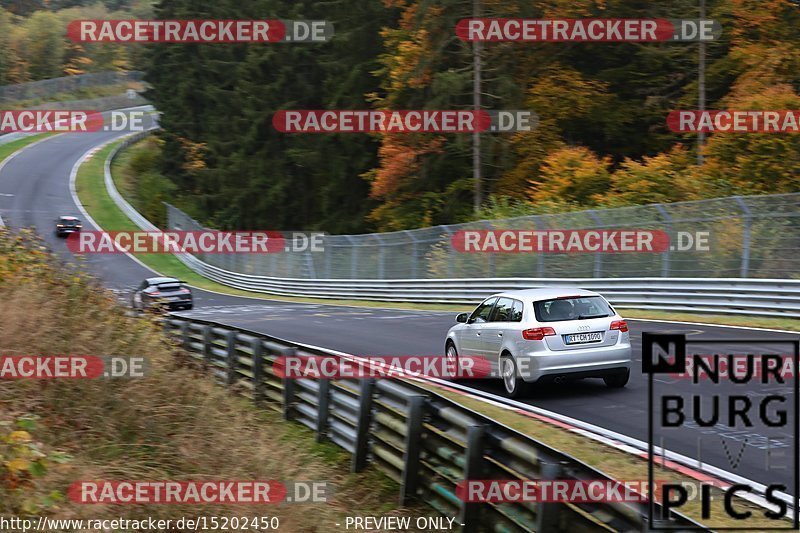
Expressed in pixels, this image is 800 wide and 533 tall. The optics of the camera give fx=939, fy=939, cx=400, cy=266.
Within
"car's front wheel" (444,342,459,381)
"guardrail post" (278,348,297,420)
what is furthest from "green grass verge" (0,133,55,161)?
"guardrail post" (278,348,297,420)

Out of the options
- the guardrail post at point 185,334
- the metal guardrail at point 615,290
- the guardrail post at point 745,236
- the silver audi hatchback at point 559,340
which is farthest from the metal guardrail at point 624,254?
the guardrail post at point 185,334

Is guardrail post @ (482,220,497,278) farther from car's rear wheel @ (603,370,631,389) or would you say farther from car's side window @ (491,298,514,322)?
car's rear wheel @ (603,370,631,389)

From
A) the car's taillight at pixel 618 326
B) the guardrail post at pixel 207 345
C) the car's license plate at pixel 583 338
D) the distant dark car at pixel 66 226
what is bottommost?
the guardrail post at pixel 207 345

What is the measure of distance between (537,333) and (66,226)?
5034 centimetres

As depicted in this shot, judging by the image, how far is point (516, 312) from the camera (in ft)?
43.5

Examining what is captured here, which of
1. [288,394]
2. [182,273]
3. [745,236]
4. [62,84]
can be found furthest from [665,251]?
[62,84]

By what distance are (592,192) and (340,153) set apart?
2331cm

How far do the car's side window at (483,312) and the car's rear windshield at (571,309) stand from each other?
1.31 metres

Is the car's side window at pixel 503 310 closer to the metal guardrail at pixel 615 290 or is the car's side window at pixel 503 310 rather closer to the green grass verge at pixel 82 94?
the metal guardrail at pixel 615 290

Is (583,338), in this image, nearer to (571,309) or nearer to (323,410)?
(571,309)

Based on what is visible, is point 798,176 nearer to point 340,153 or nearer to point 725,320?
point 725,320

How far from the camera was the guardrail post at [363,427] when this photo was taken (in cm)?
1026

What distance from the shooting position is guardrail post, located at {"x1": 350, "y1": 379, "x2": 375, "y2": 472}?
10.3 meters

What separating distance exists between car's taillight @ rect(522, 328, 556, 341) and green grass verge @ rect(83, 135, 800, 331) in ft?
22.0
